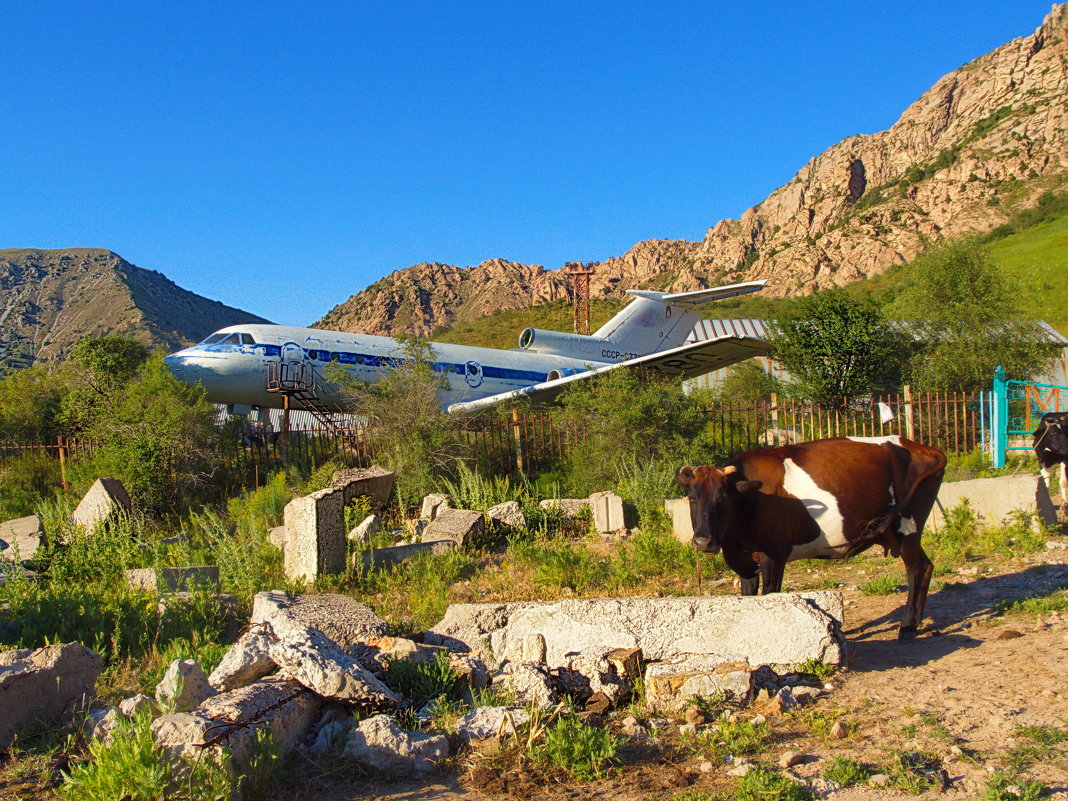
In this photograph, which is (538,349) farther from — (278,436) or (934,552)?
(934,552)

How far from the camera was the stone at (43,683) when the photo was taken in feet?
13.7

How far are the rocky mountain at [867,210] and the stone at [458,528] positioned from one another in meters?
76.0

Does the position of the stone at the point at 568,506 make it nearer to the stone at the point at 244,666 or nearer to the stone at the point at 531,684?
the stone at the point at 531,684

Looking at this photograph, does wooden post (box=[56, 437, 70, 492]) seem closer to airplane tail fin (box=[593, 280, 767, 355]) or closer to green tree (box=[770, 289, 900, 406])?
green tree (box=[770, 289, 900, 406])

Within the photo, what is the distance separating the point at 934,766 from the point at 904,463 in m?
3.14

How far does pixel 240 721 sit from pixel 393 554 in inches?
217

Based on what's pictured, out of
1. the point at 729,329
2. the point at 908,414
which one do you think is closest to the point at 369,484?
the point at 908,414

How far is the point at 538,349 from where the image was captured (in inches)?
1130

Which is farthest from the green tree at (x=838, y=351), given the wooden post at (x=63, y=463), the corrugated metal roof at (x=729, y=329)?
the wooden post at (x=63, y=463)

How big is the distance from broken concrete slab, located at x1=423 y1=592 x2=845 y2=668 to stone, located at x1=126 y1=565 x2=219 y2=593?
3.91 m

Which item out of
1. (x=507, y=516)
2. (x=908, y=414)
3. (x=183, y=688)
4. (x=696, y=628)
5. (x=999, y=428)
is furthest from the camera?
(x=908, y=414)

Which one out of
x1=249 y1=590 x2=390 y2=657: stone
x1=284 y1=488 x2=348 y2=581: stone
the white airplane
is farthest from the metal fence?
x1=249 y1=590 x2=390 y2=657: stone

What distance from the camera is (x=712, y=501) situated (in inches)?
227

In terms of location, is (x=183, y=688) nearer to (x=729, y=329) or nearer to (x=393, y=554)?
(x=393, y=554)
